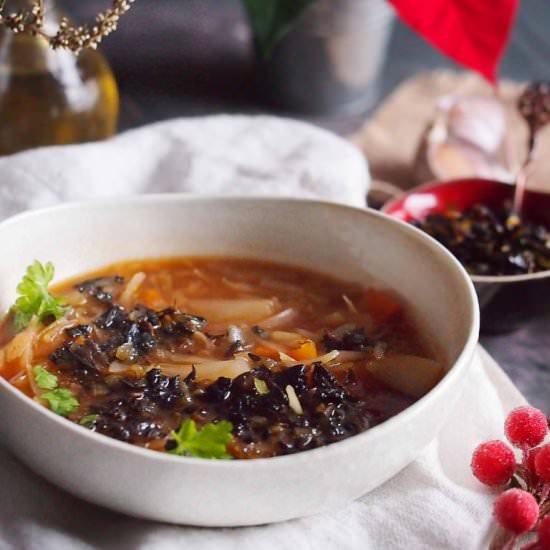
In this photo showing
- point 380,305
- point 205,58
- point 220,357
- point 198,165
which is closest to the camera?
point 220,357

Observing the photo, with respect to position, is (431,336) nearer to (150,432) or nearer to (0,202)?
(150,432)

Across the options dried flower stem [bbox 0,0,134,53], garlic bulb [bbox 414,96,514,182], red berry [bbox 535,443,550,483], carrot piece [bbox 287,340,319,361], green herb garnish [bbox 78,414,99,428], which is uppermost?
dried flower stem [bbox 0,0,134,53]

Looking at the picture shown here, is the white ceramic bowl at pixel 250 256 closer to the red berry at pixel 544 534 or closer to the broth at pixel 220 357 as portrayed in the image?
the broth at pixel 220 357

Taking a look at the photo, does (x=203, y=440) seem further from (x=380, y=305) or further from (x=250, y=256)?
(x=250, y=256)

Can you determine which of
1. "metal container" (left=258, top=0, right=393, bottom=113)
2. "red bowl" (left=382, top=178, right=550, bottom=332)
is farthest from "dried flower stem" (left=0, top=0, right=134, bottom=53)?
"metal container" (left=258, top=0, right=393, bottom=113)

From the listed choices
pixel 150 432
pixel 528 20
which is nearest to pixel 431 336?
pixel 150 432

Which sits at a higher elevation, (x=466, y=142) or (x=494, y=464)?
(x=494, y=464)

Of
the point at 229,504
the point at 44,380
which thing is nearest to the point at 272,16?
the point at 44,380

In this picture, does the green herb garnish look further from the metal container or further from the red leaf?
the metal container
